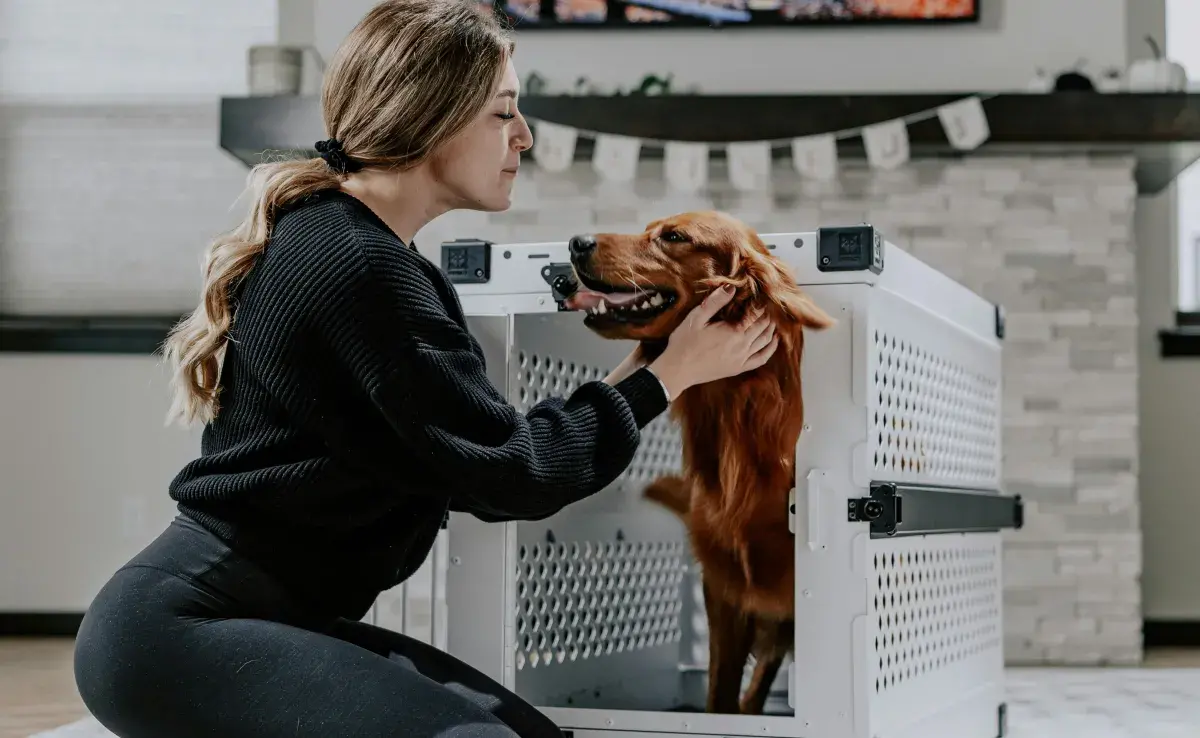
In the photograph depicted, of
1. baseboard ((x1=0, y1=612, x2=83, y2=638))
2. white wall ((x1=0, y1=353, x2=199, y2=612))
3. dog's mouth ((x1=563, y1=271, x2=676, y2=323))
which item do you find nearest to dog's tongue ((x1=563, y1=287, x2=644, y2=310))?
dog's mouth ((x1=563, y1=271, x2=676, y2=323))

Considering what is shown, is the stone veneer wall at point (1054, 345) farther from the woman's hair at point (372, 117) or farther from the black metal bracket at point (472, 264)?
the woman's hair at point (372, 117)

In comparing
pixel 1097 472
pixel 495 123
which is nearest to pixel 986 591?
pixel 495 123

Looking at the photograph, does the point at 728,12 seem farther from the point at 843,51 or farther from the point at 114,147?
the point at 114,147

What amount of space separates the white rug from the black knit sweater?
4.65ft

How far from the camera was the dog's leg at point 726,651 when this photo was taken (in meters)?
1.58

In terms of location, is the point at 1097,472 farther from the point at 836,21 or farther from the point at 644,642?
the point at 644,642

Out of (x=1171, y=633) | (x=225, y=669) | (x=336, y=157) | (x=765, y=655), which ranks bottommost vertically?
(x=1171, y=633)

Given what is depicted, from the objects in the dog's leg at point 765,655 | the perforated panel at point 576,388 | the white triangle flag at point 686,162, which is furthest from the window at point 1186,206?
the dog's leg at point 765,655

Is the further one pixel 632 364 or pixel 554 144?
pixel 554 144

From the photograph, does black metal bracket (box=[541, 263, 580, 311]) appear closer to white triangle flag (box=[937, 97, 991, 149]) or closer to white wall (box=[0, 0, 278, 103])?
white triangle flag (box=[937, 97, 991, 149])

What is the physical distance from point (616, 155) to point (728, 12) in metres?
0.68

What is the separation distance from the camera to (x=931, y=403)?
1683 millimetres

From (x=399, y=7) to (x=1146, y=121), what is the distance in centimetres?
293

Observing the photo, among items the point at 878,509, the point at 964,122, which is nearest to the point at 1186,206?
the point at 964,122
